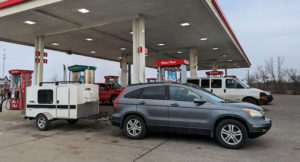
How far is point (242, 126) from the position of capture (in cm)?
499

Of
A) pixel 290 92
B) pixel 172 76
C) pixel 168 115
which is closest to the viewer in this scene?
pixel 168 115

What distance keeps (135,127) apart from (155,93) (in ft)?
3.83

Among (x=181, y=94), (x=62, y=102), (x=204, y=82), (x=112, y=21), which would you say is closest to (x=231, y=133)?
(x=181, y=94)

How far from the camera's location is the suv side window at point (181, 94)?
5625 millimetres

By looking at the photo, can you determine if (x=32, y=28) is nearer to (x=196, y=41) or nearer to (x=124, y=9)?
(x=124, y=9)

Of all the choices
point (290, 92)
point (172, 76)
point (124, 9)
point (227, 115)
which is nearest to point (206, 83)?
point (172, 76)

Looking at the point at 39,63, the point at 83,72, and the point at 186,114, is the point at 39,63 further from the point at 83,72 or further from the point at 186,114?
the point at 186,114

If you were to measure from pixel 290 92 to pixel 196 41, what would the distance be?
99.2 ft

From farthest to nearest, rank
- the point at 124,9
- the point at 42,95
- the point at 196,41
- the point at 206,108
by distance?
1. the point at 196,41
2. the point at 124,9
3. the point at 42,95
4. the point at 206,108

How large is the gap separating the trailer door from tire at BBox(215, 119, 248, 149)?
200 inches

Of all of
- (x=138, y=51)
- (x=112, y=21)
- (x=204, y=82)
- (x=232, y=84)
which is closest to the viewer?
(x=138, y=51)

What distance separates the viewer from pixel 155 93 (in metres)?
6.08

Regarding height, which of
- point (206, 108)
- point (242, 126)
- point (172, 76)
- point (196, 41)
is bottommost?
point (242, 126)

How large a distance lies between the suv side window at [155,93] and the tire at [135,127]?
70cm
